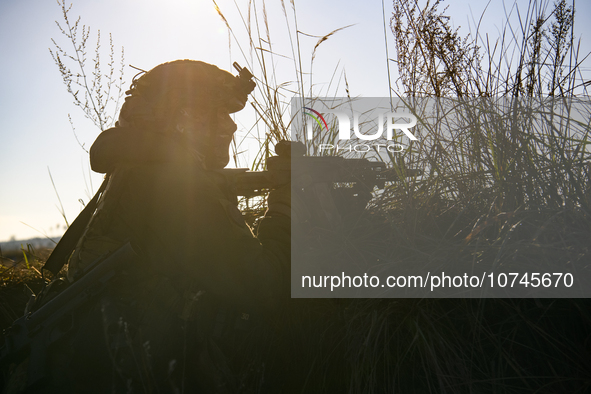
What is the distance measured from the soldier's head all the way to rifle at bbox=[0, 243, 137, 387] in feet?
2.21

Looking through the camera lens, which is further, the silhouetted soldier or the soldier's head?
the soldier's head

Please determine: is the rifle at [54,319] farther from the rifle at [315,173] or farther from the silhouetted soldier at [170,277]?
the rifle at [315,173]

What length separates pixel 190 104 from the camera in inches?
80.7

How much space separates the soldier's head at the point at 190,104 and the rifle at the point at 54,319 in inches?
26.5

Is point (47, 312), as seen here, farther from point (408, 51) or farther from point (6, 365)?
point (408, 51)

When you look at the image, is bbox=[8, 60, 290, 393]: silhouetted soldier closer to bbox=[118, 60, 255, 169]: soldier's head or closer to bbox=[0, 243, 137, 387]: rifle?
bbox=[0, 243, 137, 387]: rifle

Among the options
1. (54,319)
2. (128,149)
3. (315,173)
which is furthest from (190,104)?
(54,319)

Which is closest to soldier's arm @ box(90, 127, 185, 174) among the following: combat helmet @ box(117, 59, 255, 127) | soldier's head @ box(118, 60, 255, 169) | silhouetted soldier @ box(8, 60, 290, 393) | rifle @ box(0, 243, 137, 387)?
silhouetted soldier @ box(8, 60, 290, 393)

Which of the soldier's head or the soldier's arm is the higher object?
the soldier's head

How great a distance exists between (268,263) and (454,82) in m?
1.55

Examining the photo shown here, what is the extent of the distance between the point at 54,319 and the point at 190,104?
1.18 meters

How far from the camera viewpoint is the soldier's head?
2012 mm

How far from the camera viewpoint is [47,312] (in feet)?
5.11

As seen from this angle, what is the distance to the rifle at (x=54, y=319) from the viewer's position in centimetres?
153
